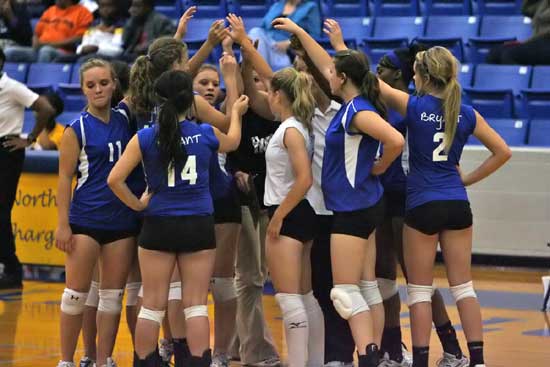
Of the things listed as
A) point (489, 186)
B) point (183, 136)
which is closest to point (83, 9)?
point (489, 186)

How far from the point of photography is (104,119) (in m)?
6.66

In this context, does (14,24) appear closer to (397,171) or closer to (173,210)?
(397,171)

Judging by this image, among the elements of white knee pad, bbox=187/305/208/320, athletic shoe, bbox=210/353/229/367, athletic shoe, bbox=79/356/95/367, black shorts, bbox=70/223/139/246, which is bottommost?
athletic shoe, bbox=210/353/229/367

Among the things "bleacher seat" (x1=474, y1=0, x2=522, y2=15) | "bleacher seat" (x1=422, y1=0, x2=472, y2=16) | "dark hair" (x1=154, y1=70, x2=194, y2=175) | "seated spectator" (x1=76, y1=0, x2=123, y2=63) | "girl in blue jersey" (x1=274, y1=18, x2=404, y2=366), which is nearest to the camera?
"dark hair" (x1=154, y1=70, x2=194, y2=175)

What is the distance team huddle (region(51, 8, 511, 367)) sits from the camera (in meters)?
6.14

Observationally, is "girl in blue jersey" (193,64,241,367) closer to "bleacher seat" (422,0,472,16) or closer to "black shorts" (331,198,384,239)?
"black shorts" (331,198,384,239)

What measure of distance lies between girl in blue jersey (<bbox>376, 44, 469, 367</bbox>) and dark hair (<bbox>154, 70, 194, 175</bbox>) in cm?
149

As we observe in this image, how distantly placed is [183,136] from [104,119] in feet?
2.44

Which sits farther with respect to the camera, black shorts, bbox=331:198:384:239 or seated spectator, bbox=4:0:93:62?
seated spectator, bbox=4:0:93:62

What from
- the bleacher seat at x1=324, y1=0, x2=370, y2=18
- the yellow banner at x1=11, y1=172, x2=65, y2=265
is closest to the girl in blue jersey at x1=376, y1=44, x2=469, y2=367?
the yellow banner at x1=11, y1=172, x2=65, y2=265

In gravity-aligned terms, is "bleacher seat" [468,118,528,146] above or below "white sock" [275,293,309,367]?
above

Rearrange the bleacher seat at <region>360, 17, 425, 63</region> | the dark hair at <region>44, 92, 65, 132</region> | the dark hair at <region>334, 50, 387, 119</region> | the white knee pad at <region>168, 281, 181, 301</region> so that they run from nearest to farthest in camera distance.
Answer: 1. the dark hair at <region>334, 50, 387, 119</region>
2. the white knee pad at <region>168, 281, 181, 301</region>
3. the dark hair at <region>44, 92, 65, 132</region>
4. the bleacher seat at <region>360, 17, 425, 63</region>

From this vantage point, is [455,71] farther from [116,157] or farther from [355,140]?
[116,157]

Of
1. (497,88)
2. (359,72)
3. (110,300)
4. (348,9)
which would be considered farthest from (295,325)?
(348,9)
